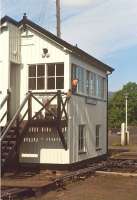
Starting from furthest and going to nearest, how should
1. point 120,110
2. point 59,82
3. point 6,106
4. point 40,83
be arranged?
point 120,110, point 40,83, point 59,82, point 6,106

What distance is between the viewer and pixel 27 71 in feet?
68.5

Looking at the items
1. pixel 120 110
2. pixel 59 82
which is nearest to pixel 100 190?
pixel 59 82

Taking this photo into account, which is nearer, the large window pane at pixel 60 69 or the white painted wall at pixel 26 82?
the white painted wall at pixel 26 82

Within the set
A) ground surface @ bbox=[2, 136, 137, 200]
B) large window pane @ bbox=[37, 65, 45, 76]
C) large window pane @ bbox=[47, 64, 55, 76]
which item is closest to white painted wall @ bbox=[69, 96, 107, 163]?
large window pane @ bbox=[47, 64, 55, 76]

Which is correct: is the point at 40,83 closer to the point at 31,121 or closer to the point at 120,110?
the point at 31,121

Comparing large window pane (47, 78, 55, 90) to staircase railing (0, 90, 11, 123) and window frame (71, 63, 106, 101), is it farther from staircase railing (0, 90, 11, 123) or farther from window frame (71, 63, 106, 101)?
staircase railing (0, 90, 11, 123)

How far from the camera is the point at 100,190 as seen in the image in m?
15.8

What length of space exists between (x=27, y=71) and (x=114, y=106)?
7625 centimetres

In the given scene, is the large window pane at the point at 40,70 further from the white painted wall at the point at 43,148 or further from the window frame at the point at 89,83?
the white painted wall at the point at 43,148


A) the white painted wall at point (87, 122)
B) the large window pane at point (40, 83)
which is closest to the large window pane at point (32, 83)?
the large window pane at point (40, 83)

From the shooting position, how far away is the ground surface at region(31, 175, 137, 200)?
1445 centimetres

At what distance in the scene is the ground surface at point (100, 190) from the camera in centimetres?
1445

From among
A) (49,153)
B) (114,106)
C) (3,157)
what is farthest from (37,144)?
A: (114,106)

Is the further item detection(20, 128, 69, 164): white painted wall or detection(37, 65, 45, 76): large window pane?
detection(37, 65, 45, 76): large window pane
